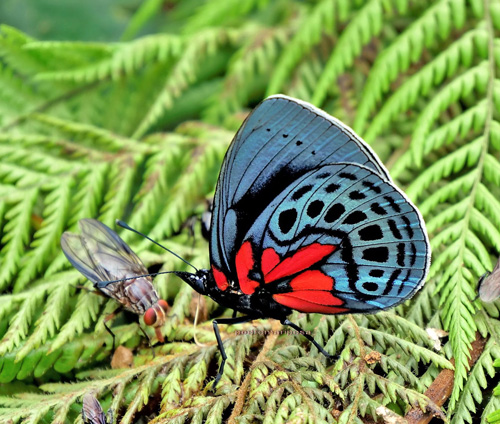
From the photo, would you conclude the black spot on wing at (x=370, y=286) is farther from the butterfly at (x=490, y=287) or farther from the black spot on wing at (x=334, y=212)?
the butterfly at (x=490, y=287)

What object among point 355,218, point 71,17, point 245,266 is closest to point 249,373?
point 245,266

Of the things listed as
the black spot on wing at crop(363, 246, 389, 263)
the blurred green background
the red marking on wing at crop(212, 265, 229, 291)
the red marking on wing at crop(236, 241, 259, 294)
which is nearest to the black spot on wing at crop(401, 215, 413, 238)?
the black spot on wing at crop(363, 246, 389, 263)

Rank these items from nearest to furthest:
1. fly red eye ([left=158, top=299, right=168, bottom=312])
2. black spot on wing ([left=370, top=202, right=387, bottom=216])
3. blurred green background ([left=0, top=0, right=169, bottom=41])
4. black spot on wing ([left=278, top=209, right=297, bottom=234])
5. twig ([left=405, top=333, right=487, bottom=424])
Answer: twig ([left=405, top=333, right=487, bottom=424])
black spot on wing ([left=370, top=202, right=387, bottom=216])
black spot on wing ([left=278, top=209, right=297, bottom=234])
fly red eye ([left=158, top=299, right=168, bottom=312])
blurred green background ([left=0, top=0, right=169, bottom=41])

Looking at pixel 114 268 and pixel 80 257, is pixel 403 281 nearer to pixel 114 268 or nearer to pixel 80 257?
pixel 114 268

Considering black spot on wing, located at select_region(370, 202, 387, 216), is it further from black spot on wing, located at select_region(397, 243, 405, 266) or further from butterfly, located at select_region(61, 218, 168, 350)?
butterfly, located at select_region(61, 218, 168, 350)

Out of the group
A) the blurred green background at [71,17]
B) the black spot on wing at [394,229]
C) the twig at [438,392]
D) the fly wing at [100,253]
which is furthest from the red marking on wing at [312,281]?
the blurred green background at [71,17]

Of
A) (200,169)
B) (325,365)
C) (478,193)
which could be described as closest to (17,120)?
(200,169)

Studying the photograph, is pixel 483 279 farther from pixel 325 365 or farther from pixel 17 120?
pixel 17 120
